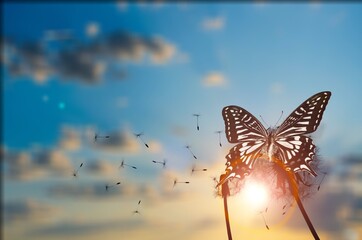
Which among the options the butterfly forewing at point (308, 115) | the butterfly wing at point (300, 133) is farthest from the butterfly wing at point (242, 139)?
the butterfly forewing at point (308, 115)

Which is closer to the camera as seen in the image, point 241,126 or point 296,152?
point 241,126

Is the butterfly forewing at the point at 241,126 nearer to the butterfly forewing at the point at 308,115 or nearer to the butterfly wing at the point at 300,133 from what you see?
the butterfly wing at the point at 300,133

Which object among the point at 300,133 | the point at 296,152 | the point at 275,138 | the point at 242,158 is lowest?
the point at 296,152

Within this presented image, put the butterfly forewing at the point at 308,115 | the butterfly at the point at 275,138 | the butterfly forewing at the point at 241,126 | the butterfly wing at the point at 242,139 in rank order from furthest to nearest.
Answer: the butterfly wing at the point at 242,139, the butterfly forewing at the point at 241,126, the butterfly at the point at 275,138, the butterfly forewing at the point at 308,115

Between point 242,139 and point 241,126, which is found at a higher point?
point 241,126

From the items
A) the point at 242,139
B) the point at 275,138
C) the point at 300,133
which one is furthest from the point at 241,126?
the point at 300,133

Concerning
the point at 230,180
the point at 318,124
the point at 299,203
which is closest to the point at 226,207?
the point at 230,180

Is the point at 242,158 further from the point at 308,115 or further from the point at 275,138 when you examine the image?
the point at 308,115
